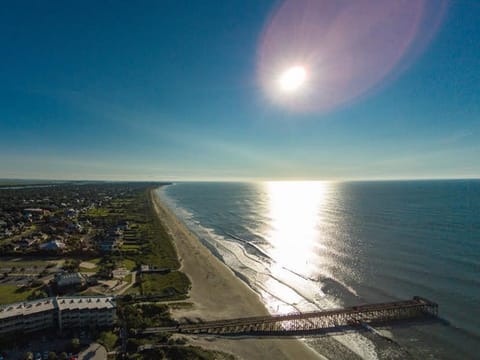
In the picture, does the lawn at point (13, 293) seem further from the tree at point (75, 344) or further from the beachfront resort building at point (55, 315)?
the tree at point (75, 344)

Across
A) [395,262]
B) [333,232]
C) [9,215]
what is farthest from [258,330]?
[9,215]

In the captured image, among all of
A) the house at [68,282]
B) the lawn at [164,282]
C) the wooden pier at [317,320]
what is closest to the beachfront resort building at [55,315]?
the wooden pier at [317,320]

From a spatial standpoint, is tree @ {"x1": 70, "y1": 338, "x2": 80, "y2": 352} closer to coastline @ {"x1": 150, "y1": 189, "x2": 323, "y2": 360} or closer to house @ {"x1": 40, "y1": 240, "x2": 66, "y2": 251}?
coastline @ {"x1": 150, "y1": 189, "x2": 323, "y2": 360}

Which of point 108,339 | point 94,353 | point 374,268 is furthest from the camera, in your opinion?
point 374,268

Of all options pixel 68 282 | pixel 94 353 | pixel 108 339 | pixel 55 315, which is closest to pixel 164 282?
pixel 68 282

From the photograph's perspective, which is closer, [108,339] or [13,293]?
[108,339]

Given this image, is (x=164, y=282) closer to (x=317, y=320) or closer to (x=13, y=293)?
(x=13, y=293)
